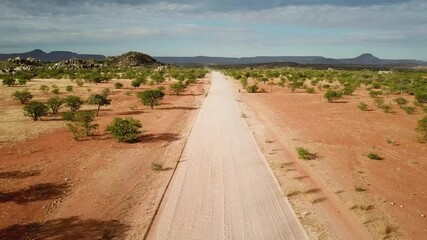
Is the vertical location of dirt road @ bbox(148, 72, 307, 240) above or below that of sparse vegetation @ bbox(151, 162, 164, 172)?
below

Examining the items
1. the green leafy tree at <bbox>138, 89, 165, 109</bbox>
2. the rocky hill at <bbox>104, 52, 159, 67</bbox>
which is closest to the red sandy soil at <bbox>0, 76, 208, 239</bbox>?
the green leafy tree at <bbox>138, 89, 165, 109</bbox>

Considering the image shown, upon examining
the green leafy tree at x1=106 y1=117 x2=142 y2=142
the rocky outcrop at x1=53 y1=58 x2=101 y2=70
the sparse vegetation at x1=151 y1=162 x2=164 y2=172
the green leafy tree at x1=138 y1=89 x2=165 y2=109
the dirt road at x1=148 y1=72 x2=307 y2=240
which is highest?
the rocky outcrop at x1=53 y1=58 x2=101 y2=70

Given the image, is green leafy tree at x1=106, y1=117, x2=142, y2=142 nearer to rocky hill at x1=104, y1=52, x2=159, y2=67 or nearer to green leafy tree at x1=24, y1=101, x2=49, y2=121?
green leafy tree at x1=24, y1=101, x2=49, y2=121

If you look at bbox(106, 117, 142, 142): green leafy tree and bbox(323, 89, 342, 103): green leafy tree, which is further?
bbox(323, 89, 342, 103): green leafy tree

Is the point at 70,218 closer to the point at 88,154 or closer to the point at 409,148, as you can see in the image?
the point at 88,154

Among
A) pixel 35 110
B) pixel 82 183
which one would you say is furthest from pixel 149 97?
pixel 82 183

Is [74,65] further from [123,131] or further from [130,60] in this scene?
[123,131]

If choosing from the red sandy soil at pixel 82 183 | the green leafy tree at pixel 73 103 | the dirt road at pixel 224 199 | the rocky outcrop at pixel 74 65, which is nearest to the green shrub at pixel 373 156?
the dirt road at pixel 224 199
